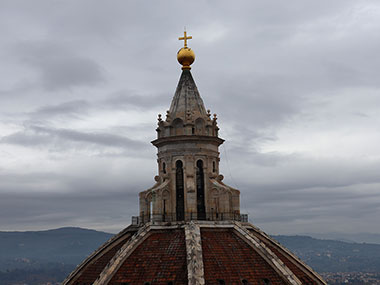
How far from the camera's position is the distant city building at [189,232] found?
3559cm

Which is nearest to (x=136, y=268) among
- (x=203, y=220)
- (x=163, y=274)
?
(x=163, y=274)

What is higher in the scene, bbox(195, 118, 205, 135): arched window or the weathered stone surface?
bbox(195, 118, 205, 135): arched window

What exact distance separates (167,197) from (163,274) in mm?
8649

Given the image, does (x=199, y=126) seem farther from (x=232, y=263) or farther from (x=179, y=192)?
(x=232, y=263)

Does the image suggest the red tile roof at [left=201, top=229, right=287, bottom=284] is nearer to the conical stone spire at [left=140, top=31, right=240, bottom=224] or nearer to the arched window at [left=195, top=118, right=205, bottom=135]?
the conical stone spire at [left=140, top=31, right=240, bottom=224]

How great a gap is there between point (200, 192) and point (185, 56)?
36.5 ft

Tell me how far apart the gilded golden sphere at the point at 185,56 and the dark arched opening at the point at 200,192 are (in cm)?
836

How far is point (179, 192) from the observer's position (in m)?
43.2

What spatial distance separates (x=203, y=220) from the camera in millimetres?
41875

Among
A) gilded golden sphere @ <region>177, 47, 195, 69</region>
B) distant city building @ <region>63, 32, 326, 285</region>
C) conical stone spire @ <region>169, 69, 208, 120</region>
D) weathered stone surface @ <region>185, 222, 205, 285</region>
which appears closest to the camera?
weathered stone surface @ <region>185, 222, 205, 285</region>

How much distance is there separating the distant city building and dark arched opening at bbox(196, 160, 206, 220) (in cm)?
8

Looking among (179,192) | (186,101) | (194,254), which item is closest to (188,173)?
(179,192)

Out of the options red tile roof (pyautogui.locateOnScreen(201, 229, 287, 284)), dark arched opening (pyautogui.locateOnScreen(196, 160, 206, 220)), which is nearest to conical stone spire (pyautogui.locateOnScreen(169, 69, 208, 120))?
dark arched opening (pyautogui.locateOnScreen(196, 160, 206, 220))

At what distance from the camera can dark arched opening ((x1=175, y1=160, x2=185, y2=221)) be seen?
42.7 metres
